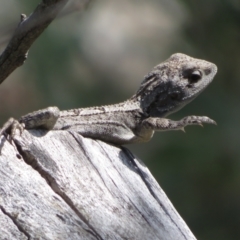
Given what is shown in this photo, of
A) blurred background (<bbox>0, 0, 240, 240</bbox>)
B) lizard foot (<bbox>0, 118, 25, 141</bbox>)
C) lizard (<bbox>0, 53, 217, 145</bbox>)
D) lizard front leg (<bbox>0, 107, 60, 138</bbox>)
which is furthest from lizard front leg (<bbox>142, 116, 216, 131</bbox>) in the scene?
blurred background (<bbox>0, 0, 240, 240</bbox>)

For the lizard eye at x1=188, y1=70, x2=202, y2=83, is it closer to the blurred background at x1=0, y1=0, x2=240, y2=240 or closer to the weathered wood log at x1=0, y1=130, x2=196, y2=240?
the weathered wood log at x1=0, y1=130, x2=196, y2=240

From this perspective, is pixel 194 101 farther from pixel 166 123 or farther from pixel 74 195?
pixel 74 195

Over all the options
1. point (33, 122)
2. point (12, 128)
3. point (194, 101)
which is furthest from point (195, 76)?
point (194, 101)

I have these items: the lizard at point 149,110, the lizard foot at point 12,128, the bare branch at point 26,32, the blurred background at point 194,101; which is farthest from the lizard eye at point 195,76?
the blurred background at point 194,101

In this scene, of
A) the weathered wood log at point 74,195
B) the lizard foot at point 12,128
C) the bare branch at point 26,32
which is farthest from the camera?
the lizard foot at point 12,128

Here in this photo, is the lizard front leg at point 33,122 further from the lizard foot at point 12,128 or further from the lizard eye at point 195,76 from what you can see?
the lizard eye at point 195,76

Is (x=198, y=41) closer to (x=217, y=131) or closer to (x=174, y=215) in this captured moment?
(x=217, y=131)
